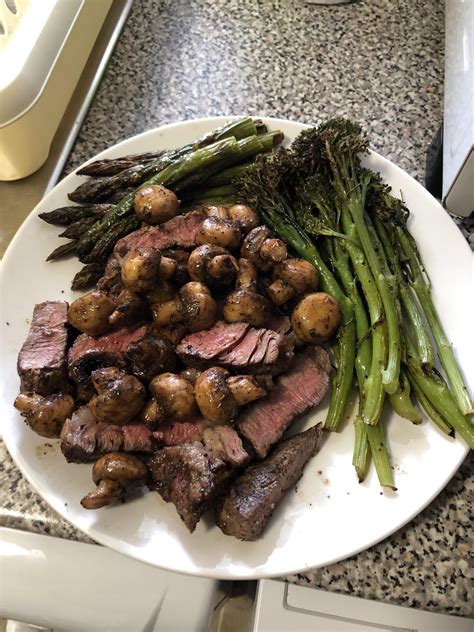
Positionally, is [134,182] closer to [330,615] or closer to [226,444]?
[226,444]

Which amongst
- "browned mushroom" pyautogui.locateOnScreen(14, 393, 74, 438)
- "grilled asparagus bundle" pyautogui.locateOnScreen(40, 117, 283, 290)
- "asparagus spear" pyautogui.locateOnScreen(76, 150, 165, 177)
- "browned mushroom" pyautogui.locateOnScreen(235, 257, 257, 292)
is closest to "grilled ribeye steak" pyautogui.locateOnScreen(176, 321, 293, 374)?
"browned mushroom" pyautogui.locateOnScreen(235, 257, 257, 292)

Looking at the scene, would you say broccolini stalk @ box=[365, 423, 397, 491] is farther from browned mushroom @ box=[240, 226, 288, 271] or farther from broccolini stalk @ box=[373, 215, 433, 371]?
browned mushroom @ box=[240, 226, 288, 271]

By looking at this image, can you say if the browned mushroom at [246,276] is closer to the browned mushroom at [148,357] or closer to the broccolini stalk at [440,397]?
Result: the browned mushroom at [148,357]

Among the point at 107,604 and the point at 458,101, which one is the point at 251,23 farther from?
the point at 107,604

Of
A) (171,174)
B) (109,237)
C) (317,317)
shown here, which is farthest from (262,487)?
(171,174)

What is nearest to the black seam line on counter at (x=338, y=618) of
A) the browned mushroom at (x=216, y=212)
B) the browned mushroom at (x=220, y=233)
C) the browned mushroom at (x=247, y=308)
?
the browned mushroom at (x=247, y=308)

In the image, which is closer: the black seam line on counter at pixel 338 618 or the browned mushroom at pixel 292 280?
the black seam line on counter at pixel 338 618
